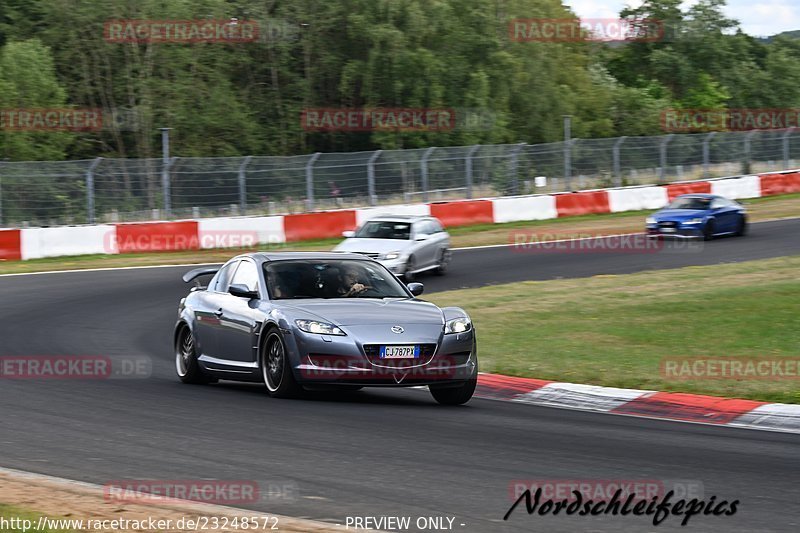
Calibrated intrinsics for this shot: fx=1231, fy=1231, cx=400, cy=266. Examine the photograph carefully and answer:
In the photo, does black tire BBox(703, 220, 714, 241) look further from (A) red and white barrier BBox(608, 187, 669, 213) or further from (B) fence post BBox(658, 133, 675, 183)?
(B) fence post BBox(658, 133, 675, 183)

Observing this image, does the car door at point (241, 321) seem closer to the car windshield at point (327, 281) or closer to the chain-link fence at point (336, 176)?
the car windshield at point (327, 281)

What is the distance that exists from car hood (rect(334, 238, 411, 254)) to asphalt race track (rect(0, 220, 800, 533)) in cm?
1023

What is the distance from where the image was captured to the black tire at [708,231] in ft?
99.5

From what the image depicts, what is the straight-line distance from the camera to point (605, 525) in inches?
242

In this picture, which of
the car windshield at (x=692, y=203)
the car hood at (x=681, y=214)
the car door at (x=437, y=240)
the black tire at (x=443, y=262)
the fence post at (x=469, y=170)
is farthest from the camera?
the fence post at (x=469, y=170)

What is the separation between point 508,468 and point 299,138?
5155 cm

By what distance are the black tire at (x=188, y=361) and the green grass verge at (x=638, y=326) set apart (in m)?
3.00

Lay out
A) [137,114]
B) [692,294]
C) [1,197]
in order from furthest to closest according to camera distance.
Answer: [137,114] → [1,197] → [692,294]

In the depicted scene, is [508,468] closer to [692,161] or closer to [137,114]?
[692,161]

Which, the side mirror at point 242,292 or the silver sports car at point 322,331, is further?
the side mirror at point 242,292

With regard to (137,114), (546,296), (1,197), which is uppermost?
(137,114)

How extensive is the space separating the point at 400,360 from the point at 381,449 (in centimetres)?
219

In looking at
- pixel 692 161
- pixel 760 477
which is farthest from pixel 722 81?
pixel 760 477

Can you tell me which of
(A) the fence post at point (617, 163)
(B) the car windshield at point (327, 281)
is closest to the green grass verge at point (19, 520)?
(B) the car windshield at point (327, 281)
